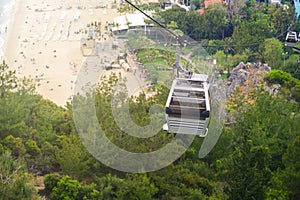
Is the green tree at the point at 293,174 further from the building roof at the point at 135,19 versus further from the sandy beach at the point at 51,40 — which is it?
the building roof at the point at 135,19

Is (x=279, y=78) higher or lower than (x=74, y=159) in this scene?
lower

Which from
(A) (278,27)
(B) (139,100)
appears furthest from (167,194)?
(A) (278,27)

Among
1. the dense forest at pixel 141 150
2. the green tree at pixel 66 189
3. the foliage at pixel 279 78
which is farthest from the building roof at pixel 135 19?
the green tree at pixel 66 189

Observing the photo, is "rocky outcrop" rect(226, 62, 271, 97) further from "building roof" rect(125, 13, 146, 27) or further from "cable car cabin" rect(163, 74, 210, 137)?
"cable car cabin" rect(163, 74, 210, 137)

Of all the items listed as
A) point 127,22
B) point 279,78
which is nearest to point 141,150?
point 279,78

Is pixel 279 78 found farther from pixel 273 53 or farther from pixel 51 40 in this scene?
pixel 51 40
